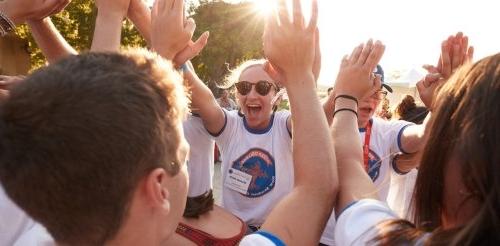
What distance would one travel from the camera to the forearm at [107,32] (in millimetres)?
1834

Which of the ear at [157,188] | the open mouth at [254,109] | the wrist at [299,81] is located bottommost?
the open mouth at [254,109]

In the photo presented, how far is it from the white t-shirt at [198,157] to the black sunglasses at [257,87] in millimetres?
597

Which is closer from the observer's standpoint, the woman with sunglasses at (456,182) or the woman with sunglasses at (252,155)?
the woman with sunglasses at (456,182)

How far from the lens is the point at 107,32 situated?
1.85 m

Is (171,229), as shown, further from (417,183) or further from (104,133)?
(417,183)

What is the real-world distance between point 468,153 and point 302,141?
1.70ft

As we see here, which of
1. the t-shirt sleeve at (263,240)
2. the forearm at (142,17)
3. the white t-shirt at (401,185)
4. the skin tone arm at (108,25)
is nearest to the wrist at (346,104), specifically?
the t-shirt sleeve at (263,240)

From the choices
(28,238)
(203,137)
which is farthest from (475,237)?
(203,137)

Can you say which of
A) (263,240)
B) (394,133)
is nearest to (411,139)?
(394,133)

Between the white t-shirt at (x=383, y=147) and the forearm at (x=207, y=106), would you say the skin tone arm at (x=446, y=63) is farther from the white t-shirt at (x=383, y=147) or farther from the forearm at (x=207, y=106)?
the forearm at (x=207, y=106)

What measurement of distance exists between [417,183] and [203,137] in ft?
8.06

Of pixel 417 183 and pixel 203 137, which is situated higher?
pixel 417 183

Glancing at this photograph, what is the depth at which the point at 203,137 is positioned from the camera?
3.43 meters

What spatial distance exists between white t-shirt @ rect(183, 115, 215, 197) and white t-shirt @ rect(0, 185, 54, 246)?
71.5 inches
